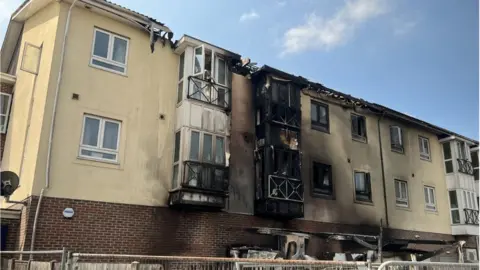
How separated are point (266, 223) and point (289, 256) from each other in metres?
1.48

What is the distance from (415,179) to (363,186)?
13.4 ft

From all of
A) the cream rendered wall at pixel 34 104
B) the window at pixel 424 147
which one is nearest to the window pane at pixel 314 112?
the window at pixel 424 147

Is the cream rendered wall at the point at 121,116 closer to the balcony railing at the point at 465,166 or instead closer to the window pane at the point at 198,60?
the window pane at the point at 198,60

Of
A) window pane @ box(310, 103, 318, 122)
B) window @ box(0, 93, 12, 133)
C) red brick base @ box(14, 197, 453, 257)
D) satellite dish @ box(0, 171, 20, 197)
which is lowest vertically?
red brick base @ box(14, 197, 453, 257)

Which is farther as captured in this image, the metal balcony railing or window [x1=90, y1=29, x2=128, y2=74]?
window [x1=90, y1=29, x2=128, y2=74]

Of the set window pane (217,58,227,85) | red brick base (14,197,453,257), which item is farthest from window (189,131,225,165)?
window pane (217,58,227,85)

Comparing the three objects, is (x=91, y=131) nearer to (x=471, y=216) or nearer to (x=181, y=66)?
(x=181, y=66)

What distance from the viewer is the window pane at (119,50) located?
13.8 m

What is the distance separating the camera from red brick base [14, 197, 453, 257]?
11.2 m

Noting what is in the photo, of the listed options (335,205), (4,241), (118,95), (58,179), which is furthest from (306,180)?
(4,241)

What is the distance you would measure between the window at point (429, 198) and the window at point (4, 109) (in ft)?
64.3

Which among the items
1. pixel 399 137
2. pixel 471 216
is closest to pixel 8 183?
Answer: pixel 399 137

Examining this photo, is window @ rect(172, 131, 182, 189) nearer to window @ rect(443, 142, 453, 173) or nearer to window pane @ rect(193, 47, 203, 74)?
window pane @ rect(193, 47, 203, 74)

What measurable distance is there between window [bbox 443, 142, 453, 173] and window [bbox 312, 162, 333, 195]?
9.54m
